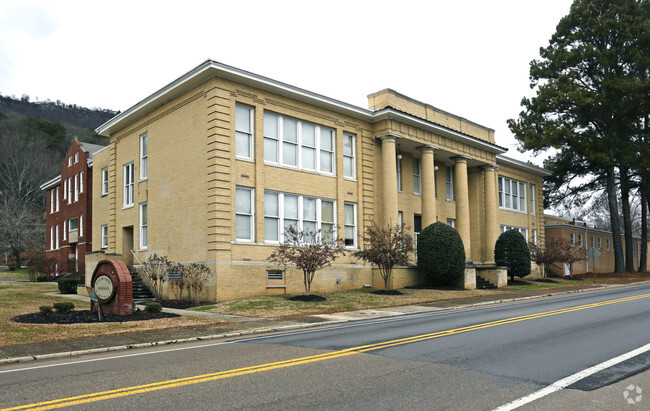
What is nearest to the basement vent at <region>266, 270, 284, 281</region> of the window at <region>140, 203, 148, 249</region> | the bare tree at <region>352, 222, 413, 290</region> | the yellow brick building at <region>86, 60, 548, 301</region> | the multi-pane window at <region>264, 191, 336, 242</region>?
the yellow brick building at <region>86, 60, 548, 301</region>

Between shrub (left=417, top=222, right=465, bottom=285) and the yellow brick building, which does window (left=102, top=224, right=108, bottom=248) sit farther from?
shrub (left=417, top=222, right=465, bottom=285)

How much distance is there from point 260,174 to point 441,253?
1009 centimetres

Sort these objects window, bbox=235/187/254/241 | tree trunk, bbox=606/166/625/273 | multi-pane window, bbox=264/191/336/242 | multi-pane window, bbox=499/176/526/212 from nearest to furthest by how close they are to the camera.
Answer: window, bbox=235/187/254/241 < multi-pane window, bbox=264/191/336/242 < multi-pane window, bbox=499/176/526/212 < tree trunk, bbox=606/166/625/273

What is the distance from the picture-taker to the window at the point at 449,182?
35.2 metres

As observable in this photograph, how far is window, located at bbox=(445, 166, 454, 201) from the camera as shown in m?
35.2

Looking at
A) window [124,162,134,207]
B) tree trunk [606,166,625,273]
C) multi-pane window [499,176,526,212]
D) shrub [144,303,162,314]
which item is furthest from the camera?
tree trunk [606,166,625,273]

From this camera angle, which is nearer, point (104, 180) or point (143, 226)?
point (143, 226)

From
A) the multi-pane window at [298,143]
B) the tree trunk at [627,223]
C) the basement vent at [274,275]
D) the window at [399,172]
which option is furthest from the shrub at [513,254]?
the basement vent at [274,275]

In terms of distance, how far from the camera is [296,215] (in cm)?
2500

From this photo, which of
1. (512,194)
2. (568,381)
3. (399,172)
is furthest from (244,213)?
(512,194)

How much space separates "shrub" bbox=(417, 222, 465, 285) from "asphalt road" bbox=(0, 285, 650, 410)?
14.7 meters

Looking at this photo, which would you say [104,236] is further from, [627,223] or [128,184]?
[627,223]

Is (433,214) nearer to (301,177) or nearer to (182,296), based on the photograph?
(301,177)

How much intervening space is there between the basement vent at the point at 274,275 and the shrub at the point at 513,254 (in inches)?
616
